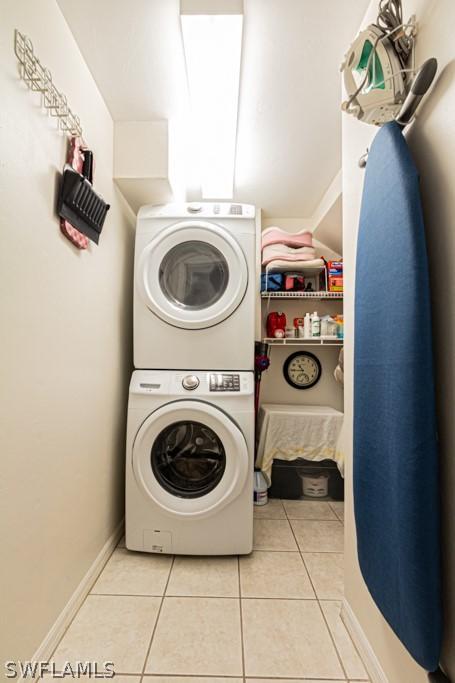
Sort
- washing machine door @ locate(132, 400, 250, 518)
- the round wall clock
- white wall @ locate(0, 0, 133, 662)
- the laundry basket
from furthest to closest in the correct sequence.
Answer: the round wall clock, the laundry basket, washing machine door @ locate(132, 400, 250, 518), white wall @ locate(0, 0, 133, 662)

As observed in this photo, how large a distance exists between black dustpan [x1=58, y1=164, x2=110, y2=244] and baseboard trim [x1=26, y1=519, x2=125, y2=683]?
4.83ft

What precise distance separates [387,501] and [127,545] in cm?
145

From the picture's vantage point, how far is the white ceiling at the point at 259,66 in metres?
1.29

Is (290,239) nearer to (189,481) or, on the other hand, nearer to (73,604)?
(189,481)

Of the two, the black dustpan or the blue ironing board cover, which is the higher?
the black dustpan

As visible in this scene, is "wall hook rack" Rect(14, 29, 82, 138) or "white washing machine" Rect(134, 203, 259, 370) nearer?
"wall hook rack" Rect(14, 29, 82, 138)

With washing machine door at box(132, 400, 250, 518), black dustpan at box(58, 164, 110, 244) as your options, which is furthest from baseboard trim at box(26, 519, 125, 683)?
black dustpan at box(58, 164, 110, 244)

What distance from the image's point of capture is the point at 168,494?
174 centimetres

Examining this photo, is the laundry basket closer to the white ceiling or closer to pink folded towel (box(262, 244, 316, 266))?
pink folded towel (box(262, 244, 316, 266))

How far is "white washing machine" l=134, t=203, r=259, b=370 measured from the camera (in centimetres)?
186

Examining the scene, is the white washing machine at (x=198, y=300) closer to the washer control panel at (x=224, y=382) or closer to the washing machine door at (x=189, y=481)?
the washer control panel at (x=224, y=382)

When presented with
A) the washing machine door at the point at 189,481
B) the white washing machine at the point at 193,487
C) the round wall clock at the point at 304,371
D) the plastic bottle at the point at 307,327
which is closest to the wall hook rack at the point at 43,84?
the white washing machine at the point at 193,487

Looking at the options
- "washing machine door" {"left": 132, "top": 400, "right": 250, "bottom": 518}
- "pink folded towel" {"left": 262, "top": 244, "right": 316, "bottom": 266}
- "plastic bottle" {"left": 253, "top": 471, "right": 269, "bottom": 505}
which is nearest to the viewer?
"washing machine door" {"left": 132, "top": 400, "right": 250, "bottom": 518}

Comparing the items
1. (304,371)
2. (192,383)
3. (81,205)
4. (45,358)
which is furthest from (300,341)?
(45,358)
